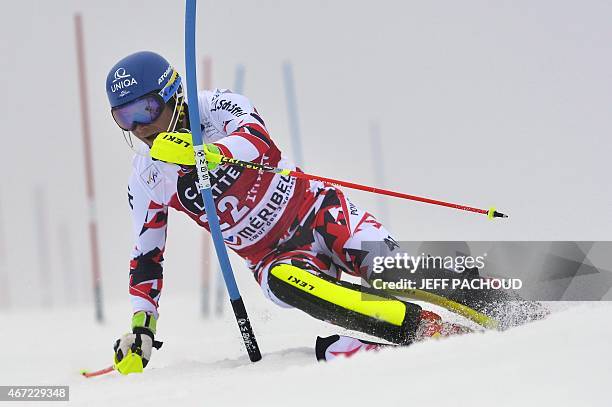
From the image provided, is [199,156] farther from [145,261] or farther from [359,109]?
[359,109]

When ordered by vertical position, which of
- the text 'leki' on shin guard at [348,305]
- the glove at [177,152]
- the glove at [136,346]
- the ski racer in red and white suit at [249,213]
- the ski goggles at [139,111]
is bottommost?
the glove at [136,346]

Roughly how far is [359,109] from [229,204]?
481 centimetres

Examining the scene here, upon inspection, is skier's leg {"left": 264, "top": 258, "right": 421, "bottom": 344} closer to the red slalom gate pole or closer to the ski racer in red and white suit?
the ski racer in red and white suit

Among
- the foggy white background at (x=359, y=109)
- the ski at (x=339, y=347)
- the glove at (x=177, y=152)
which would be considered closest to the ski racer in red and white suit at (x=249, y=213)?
the glove at (x=177, y=152)

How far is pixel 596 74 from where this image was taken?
20.0ft

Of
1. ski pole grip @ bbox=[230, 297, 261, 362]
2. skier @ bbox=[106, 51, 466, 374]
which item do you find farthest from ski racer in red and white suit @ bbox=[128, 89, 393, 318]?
ski pole grip @ bbox=[230, 297, 261, 362]

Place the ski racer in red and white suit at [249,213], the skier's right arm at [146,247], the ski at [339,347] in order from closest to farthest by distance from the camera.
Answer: the ski at [339,347]
the ski racer in red and white suit at [249,213]
the skier's right arm at [146,247]

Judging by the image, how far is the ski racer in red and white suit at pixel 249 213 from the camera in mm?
2723

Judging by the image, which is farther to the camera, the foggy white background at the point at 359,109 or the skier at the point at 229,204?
the foggy white background at the point at 359,109

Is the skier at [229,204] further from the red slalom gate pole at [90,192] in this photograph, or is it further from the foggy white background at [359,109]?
the red slalom gate pole at [90,192]

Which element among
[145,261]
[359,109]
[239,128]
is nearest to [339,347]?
[239,128]

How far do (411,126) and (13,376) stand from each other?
4698 millimetres

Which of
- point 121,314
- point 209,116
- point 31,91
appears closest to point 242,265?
point 121,314

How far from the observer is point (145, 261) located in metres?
2.87
